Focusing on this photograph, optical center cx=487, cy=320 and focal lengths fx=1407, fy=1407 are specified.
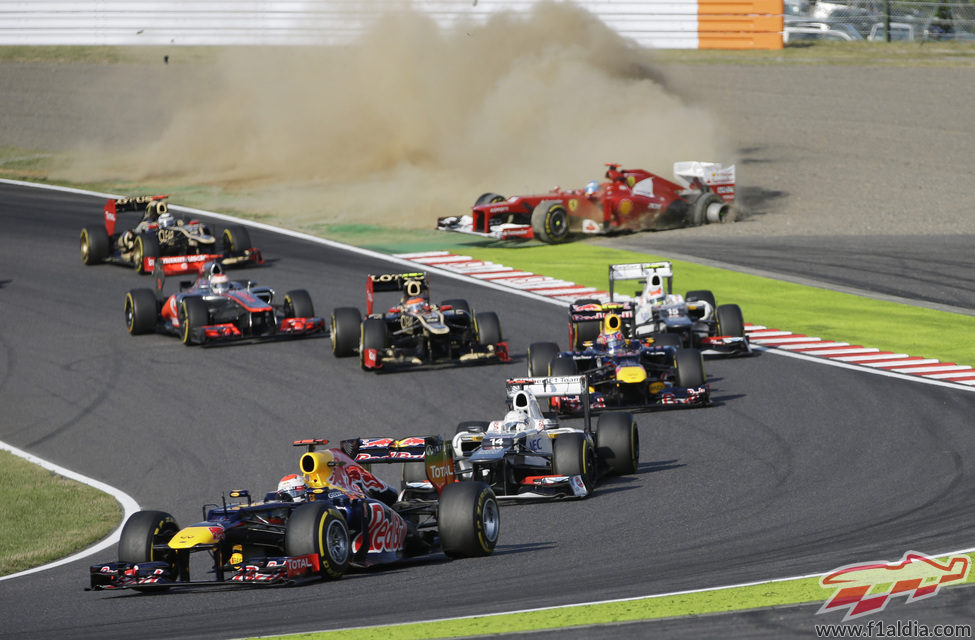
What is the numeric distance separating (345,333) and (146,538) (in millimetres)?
12858

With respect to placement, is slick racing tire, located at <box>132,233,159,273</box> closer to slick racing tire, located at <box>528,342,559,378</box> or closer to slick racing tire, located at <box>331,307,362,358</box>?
slick racing tire, located at <box>331,307,362,358</box>

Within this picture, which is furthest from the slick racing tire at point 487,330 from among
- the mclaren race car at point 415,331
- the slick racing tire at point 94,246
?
the slick racing tire at point 94,246

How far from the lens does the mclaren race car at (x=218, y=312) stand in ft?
86.5

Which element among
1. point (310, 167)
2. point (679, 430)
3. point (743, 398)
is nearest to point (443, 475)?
point (679, 430)

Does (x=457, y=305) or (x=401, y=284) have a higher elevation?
(x=401, y=284)

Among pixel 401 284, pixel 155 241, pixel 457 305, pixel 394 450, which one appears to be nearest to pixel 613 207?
Result: pixel 155 241

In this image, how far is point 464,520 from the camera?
43.0 ft

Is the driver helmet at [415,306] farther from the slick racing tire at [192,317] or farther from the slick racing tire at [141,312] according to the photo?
the slick racing tire at [141,312]

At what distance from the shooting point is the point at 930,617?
9.58 metres

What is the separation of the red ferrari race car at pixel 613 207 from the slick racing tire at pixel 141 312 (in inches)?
373

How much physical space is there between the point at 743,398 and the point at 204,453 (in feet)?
26.8

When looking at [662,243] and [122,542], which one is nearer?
[122,542]

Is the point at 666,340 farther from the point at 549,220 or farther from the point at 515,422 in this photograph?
the point at 549,220

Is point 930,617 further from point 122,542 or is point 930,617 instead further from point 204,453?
point 204,453
